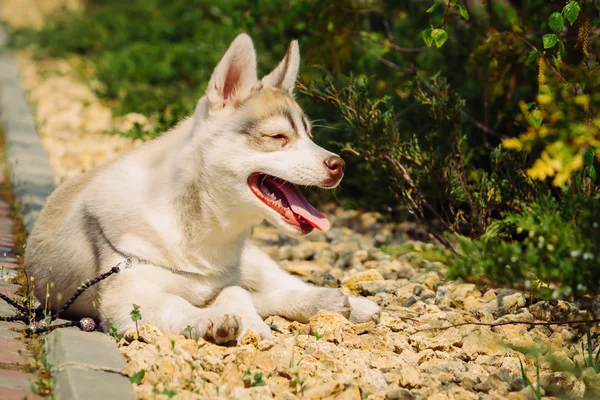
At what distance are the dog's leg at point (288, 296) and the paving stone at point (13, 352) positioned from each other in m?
1.23

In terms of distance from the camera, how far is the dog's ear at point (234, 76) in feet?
13.6

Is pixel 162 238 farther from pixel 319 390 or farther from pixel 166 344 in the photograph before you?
pixel 319 390

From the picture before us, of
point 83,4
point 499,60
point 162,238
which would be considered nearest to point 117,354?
point 162,238

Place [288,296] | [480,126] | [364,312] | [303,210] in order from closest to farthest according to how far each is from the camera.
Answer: [303,210] < [364,312] < [288,296] < [480,126]

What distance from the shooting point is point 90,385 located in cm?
314

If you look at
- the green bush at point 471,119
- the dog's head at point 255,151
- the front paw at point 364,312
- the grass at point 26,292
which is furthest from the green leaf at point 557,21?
the grass at point 26,292

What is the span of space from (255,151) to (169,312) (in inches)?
33.4

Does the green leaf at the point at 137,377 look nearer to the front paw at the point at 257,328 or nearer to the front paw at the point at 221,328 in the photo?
the front paw at the point at 221,328

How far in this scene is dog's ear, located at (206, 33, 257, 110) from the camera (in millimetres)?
4141

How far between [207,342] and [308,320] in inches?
29.5

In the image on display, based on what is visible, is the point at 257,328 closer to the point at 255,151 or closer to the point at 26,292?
the point at 255,151

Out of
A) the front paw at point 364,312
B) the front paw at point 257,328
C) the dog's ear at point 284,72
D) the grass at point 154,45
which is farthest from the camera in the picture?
the grass at point 154,45

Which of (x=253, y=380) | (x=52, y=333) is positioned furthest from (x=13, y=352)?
(x=253, y=380)

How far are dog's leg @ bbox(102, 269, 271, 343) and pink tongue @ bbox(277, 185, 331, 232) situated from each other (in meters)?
0.50
